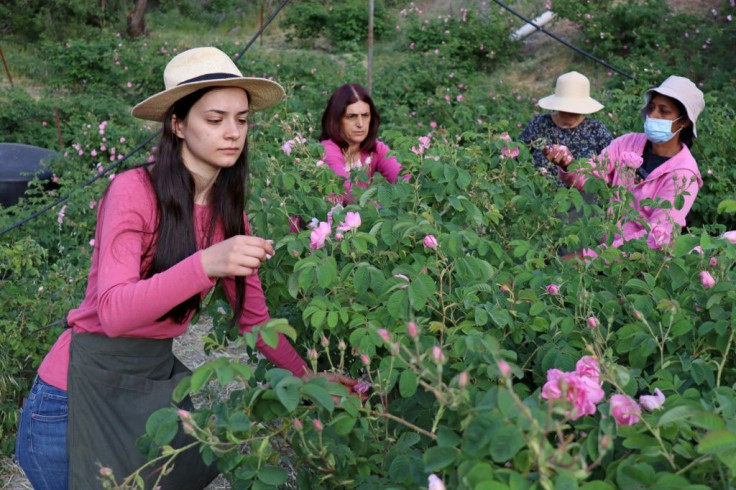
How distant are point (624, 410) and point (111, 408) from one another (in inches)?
45.1

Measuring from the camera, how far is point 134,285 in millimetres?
1611

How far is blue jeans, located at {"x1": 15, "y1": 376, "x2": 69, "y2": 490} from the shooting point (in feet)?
6.09

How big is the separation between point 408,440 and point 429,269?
542 mm

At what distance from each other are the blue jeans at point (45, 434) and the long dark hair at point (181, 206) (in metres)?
0.32

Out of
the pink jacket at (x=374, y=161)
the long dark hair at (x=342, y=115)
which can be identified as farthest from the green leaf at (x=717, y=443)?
the long dark hair at (x=342, y=115)

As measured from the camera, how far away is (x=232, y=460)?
1.38 meters

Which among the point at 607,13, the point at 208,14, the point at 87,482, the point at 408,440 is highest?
the point at 408,440

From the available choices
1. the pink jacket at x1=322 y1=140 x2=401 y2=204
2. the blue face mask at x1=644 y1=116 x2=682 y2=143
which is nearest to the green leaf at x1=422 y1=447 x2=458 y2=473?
the pink jacket at x1=322 y1=140 x2=401 y2=204

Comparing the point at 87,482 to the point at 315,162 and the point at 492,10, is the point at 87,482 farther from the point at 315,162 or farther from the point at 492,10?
the point at 492,10

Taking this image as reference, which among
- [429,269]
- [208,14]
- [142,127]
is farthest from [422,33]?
[429,269]

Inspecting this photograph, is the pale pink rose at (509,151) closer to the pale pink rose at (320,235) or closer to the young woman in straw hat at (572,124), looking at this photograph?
the pale pink rose at (320,235)

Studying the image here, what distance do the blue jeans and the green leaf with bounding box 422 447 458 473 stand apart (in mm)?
1037

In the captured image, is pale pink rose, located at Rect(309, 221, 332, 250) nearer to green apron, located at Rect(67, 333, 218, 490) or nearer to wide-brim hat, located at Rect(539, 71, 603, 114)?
green apron, located at Rect(67, 333, 218, 490)

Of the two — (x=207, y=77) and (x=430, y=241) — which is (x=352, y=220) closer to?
(x=430, y=241)
